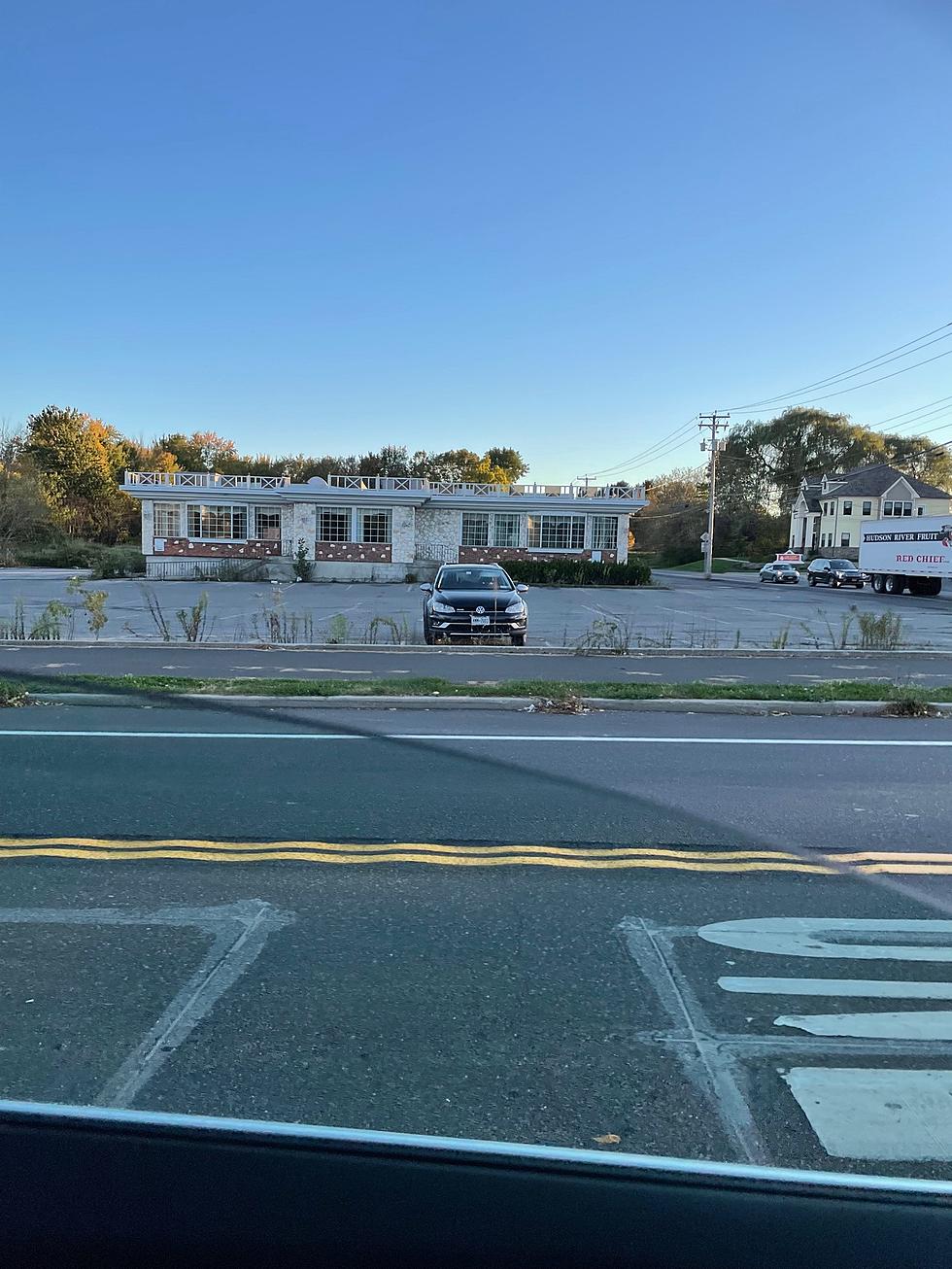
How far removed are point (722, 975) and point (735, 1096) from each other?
0.86 metres

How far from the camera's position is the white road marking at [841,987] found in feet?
11.6

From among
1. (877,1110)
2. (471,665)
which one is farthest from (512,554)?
(877,1110)

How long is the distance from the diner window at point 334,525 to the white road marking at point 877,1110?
1715 inches

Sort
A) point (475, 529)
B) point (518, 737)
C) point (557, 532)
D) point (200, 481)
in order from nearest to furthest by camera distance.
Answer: point (518, 737), point (200, 481), point (475, 529), point (557, 532)

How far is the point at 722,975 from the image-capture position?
3678 millimetres

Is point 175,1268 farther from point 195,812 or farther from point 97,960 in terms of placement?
point 195,812

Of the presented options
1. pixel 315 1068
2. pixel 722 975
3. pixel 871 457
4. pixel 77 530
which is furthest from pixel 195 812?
pixel 871 457

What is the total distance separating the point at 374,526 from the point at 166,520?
10.5 meters

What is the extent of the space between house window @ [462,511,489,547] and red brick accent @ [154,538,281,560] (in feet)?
32.6

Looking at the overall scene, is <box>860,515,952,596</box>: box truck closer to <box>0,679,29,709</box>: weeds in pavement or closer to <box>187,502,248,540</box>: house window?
<box>187,502,248,540</box>: house window

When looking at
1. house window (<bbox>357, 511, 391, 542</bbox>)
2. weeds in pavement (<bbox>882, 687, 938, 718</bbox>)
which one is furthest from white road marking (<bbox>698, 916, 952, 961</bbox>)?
house window (<bbox>357, 511, 391, 542</bbox>)

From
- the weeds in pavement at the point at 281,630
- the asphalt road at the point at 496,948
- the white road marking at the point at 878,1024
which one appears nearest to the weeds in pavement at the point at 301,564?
the weeds in pavement at the point at 281,630

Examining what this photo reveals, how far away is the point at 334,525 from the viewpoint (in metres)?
45.3

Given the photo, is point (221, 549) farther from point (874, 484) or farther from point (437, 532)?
point (874, 484)
